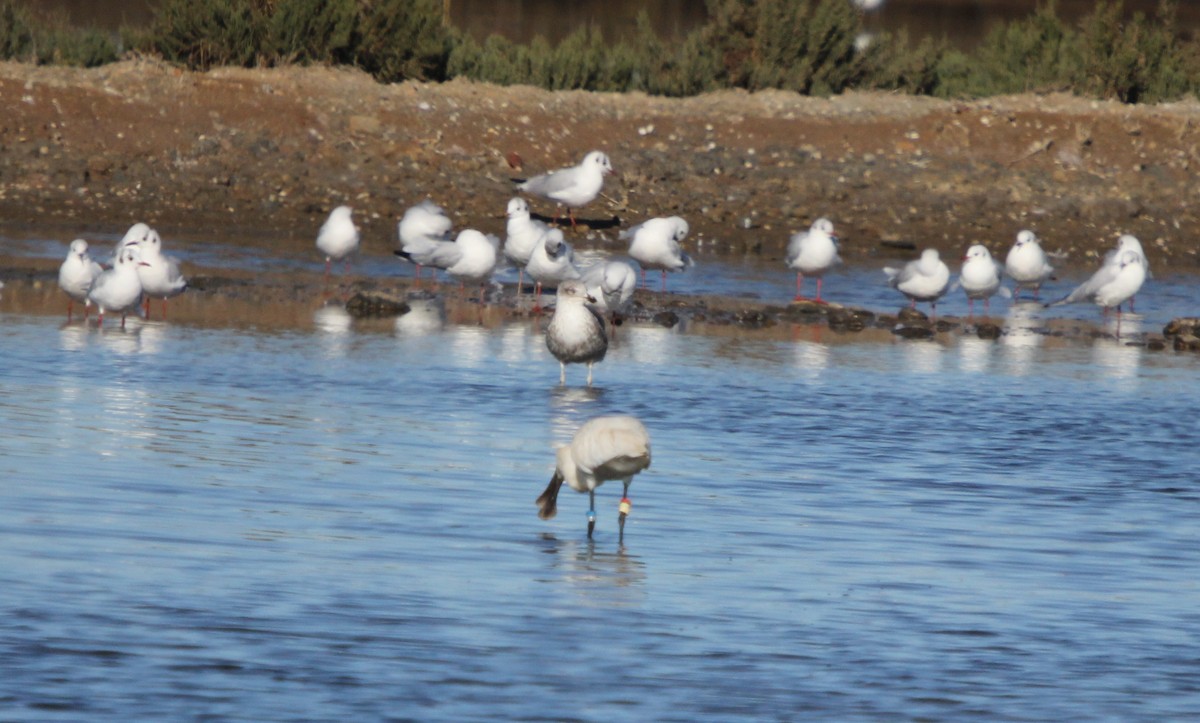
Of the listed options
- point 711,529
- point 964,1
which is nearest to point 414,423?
point 711,529

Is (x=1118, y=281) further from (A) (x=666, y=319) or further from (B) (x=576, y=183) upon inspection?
(B) (x=576, y=183)

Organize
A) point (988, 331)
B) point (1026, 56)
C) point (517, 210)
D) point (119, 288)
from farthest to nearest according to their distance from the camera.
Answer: point (1026, 56), point (517, 210), point (988, 331), point (119, 288)

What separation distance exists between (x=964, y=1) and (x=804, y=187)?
1909 cm

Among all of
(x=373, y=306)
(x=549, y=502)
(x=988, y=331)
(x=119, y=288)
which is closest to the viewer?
(x=549, y=502)

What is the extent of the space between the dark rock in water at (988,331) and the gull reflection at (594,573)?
392 inches

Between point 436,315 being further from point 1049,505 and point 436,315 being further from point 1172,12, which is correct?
point 1172,12

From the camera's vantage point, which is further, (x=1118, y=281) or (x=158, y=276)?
(x=1118, y=281)

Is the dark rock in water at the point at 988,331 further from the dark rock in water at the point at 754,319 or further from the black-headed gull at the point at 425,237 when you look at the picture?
the black-headed gull at the point at 425,237

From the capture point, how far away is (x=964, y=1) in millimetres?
43656

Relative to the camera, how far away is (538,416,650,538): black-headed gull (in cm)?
854

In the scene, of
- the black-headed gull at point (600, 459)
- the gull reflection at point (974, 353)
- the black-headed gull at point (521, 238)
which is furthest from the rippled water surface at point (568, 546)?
the black-headed gull at point (521, 238)

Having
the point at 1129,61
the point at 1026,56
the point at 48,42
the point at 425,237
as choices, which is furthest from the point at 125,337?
the point at 1026,56

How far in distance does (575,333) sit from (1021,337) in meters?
5.97

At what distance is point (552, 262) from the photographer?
60.7 feet
